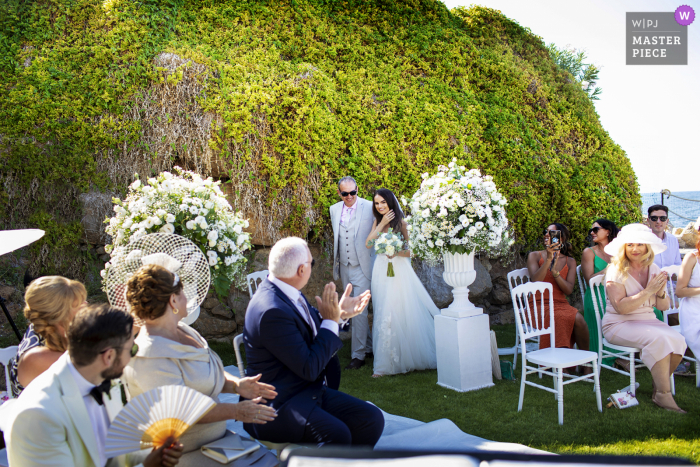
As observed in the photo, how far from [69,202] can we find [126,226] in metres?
3.17

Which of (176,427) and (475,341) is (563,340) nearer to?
(475,341)

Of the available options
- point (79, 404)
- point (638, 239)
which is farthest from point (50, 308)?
point (638, 239)

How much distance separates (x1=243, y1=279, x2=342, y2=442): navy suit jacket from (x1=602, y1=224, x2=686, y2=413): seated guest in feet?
10.6

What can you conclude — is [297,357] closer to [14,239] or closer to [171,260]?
[171,260]

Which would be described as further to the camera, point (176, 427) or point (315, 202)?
point (315, 202)

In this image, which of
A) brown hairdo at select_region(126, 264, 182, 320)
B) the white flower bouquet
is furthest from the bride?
brown hairdo at select_region(126, 264, 182, 320)

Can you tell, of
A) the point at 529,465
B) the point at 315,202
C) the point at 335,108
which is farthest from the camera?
the point at 335,108

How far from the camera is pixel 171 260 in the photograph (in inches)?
120

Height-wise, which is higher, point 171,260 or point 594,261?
point 171,260

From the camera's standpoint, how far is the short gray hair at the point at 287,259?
2.70 metres

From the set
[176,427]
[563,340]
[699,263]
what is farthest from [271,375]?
[699,263]

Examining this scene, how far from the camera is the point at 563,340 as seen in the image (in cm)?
536

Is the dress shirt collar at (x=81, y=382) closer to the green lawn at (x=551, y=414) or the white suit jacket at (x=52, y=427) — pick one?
the white suit jacket at (x=52, y=427)

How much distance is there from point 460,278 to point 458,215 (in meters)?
0.67
